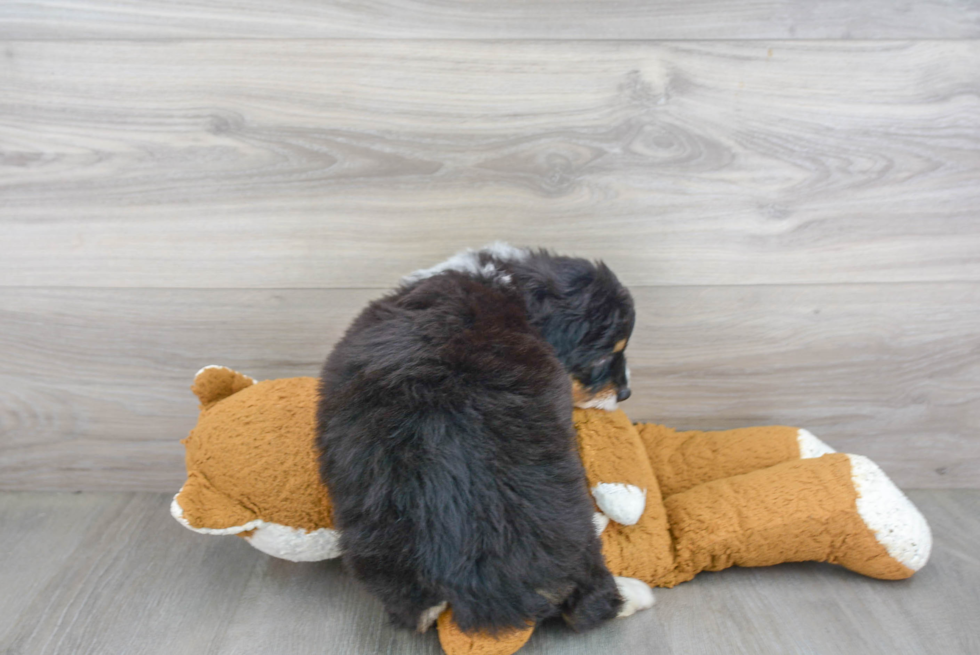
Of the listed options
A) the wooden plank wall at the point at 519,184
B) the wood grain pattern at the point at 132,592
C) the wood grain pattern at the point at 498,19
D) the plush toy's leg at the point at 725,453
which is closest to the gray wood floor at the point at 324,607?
the wood grain pattern at the point at 132,592

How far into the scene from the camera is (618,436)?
0.86 meters

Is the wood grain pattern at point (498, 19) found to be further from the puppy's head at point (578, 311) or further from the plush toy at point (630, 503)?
the plush toy at point (630, 503)

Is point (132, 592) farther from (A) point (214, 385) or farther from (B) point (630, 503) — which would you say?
(B) point (630, 503)

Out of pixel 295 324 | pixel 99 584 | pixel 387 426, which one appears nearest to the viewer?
pixel 387 426

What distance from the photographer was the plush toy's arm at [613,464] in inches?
31.8

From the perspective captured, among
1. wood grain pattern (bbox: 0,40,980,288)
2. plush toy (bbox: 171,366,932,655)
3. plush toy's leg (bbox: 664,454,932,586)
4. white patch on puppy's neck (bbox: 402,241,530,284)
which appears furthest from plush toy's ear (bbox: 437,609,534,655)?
wood grain pattern (bbox: 0,40,980,288)

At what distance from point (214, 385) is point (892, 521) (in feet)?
2.97

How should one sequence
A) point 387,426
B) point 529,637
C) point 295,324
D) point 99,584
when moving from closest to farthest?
point 387,426 → point 529,637 → point 99,584 → point 295,324

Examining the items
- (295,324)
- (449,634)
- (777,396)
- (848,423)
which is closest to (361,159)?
(295,324)

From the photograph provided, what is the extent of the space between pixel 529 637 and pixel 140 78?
3.09ft

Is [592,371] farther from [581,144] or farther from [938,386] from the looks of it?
[938,386]

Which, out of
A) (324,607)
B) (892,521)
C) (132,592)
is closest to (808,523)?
(892,521)

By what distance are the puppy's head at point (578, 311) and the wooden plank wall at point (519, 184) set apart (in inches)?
9.2

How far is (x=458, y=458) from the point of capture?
2.20 ft
